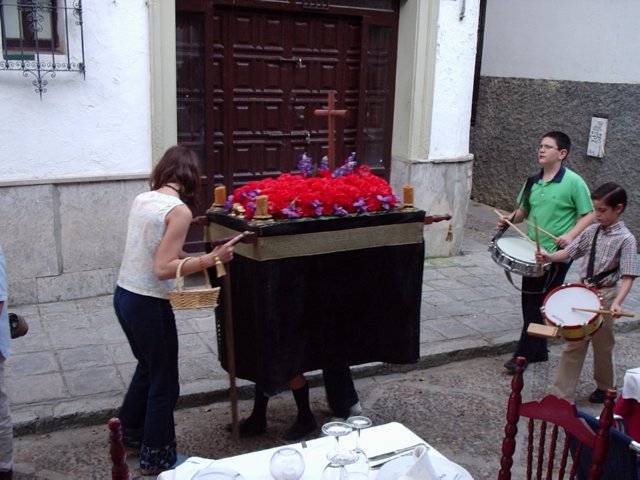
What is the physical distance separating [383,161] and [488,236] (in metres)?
2.14

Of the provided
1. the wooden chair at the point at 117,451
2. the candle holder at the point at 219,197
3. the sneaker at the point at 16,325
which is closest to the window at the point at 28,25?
the candle holder at the point at 219,197

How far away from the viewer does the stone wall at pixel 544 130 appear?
383 inches

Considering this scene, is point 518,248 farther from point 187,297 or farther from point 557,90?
point 557,90

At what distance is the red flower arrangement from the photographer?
13.8 ft

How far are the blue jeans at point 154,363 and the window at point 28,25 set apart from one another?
3.26 m

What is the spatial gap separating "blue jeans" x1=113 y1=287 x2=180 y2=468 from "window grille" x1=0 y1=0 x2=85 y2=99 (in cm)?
309

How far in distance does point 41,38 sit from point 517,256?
4304 mm

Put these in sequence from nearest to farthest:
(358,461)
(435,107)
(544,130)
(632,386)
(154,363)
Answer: (358,461) → (632,386) → (154,363) → (435,107) → (544,130)

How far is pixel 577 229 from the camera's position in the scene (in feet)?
18.0

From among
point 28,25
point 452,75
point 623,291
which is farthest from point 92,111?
point 623,291

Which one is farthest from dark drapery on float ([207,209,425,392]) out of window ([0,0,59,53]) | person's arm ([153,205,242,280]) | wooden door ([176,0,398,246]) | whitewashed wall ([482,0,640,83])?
whitewashed wall ([482,0,640,83])

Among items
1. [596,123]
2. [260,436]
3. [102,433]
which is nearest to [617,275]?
[260,436]

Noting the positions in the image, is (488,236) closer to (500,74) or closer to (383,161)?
(383,161)

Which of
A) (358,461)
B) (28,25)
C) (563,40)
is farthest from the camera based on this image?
(563,40)
